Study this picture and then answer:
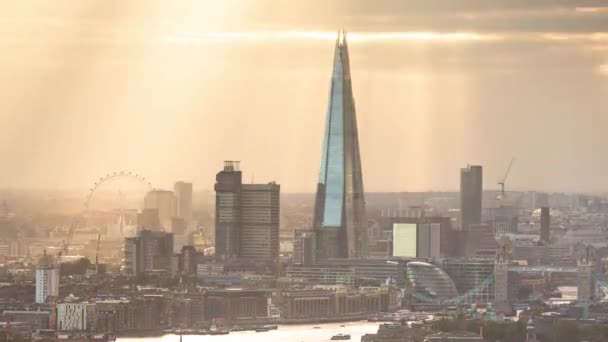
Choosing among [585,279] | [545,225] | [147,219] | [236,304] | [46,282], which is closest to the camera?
[46,282]

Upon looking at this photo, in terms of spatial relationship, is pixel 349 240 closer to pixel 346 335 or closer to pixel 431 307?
pixel 431 307

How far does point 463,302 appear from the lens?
93.8 feet

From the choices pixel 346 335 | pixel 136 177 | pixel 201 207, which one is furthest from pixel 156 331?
pixel 201 207

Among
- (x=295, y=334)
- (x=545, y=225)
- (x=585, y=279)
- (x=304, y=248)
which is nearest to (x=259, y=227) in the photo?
(x=304, y=248)

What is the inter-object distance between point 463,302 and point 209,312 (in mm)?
3140

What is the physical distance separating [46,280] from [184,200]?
3526mm

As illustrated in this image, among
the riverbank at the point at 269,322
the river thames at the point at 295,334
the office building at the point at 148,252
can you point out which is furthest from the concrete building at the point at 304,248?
the river thames at the point at 295,334

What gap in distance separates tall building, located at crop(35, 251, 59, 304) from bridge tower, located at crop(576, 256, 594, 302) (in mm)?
4822

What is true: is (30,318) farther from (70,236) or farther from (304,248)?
(304,248)

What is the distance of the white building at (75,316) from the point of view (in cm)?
2408

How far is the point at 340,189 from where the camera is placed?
32156mm

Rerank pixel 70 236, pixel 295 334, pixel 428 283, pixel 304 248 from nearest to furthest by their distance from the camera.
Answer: pixel 295 334 < pixel 70 236 < pixel 428 283 < pixel 304 248

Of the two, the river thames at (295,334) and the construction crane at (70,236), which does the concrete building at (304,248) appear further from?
the river thames at (295,334)

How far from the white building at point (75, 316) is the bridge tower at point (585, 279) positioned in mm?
4835
